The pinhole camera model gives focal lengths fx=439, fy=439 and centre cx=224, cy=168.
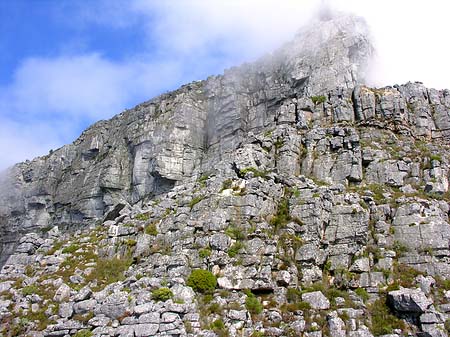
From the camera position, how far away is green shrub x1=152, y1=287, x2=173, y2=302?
2614 centimetres

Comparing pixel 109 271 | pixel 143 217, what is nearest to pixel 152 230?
pixel 143 217

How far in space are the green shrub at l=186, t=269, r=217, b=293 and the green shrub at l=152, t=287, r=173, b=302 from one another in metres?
2.19

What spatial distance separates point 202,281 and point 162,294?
328 cm

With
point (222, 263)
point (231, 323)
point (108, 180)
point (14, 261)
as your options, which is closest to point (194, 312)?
point (231, 323)

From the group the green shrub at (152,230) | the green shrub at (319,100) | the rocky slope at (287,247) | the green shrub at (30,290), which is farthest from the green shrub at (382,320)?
the green shrub at (319,100)

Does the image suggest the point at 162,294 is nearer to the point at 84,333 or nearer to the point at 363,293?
the point at 84,333

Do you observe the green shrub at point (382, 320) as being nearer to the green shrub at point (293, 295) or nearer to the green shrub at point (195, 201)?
the green shrub at point (293, 295)

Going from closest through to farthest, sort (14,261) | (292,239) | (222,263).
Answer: (222,263) < (292,239) < (14,261)

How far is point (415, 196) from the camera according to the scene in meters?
36.3

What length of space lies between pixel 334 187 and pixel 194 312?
18.2m

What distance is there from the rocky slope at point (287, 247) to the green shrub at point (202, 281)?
2.8 inches

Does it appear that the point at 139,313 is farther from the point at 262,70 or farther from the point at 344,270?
the point at 262,70

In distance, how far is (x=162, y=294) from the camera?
26234 mm

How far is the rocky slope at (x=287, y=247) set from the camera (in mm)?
26469
